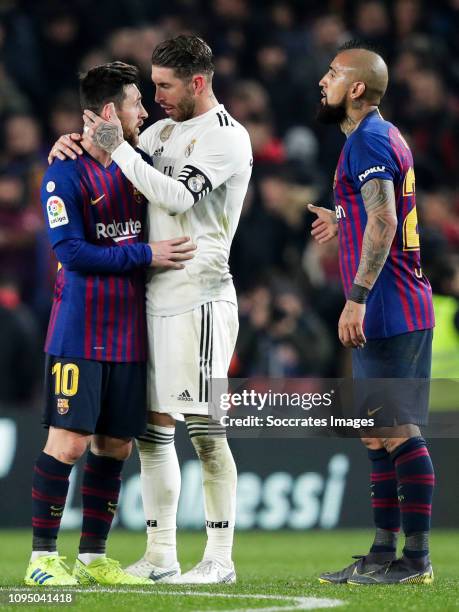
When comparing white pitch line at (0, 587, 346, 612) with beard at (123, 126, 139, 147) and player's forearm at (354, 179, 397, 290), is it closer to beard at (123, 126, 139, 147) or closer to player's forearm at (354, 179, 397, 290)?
player's forearm at (354, 179, 397, 290)

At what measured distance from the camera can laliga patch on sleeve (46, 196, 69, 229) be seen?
5934 mm

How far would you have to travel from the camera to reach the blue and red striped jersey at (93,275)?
596 centimetres

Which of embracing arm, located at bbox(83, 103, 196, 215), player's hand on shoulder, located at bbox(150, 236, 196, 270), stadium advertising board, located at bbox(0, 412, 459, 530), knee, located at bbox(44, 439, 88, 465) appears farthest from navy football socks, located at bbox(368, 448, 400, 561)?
stadium advertising board, located at bbox(0, 412, 459, 530)

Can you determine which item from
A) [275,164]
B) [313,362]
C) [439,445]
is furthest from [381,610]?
[275,164]

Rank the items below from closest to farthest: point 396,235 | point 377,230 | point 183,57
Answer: point 377,230 → point 396,235 → point 183,57

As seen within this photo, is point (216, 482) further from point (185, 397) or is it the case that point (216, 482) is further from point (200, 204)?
point (200, 204)

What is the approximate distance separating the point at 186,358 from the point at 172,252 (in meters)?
0.48

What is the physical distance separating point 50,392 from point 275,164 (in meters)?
6.10

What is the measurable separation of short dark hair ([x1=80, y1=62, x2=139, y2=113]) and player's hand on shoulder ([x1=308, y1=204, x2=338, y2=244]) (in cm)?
105

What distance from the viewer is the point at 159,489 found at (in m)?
6.19

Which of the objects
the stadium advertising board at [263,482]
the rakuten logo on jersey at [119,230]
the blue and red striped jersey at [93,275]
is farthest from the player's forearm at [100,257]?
the stadium advertising board at [263,482]

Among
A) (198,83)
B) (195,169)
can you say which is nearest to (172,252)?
(195,169)

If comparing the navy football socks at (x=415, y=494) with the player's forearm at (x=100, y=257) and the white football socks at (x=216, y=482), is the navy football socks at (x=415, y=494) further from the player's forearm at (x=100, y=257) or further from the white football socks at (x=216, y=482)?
the player's forearm at (x=100, y=257)

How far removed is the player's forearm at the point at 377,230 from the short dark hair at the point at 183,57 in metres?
0.98
